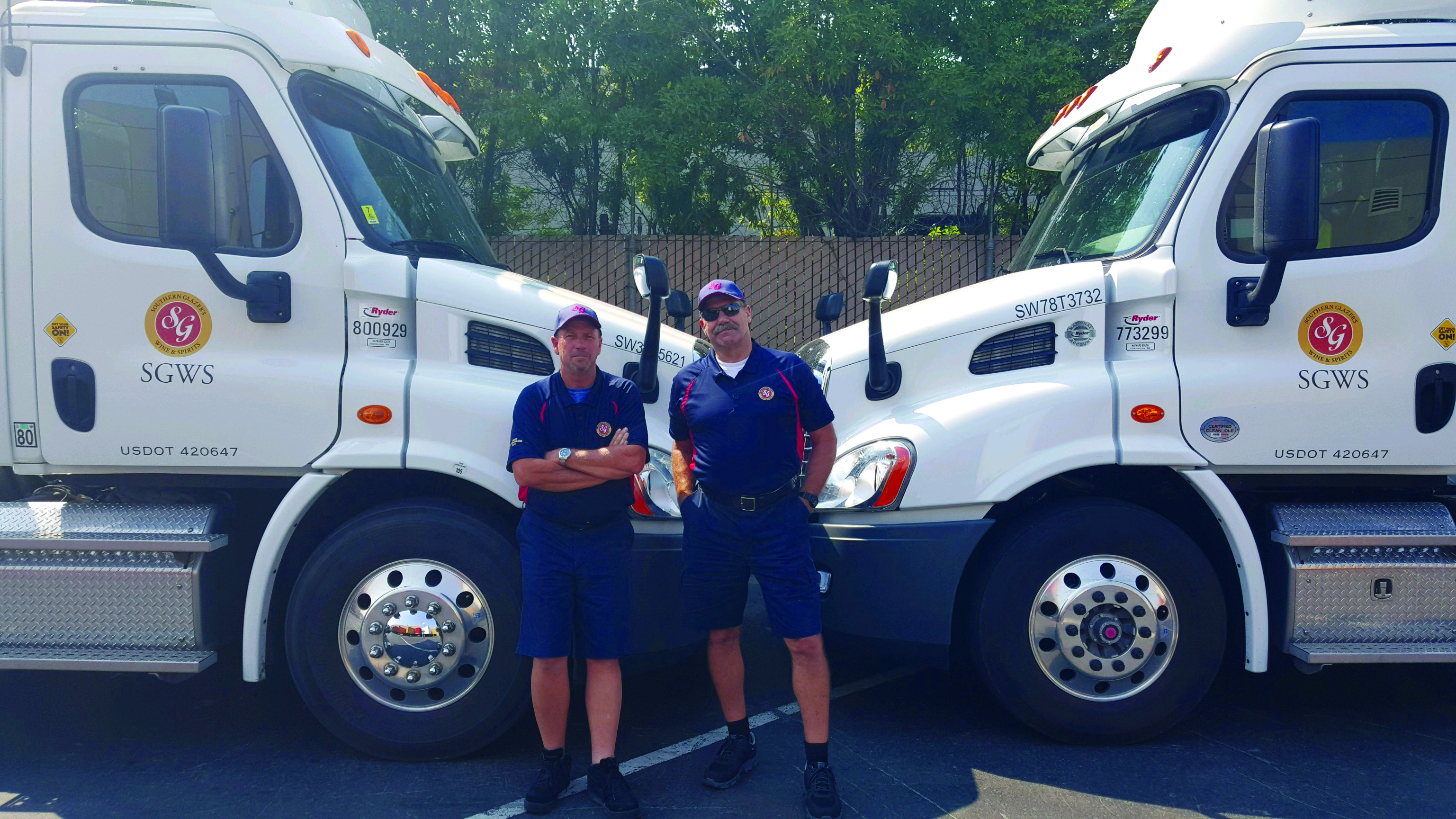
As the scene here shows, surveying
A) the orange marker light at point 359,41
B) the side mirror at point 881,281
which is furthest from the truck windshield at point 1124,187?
the orange marker light at point 359,41

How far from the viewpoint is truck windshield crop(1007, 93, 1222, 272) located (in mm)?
4070

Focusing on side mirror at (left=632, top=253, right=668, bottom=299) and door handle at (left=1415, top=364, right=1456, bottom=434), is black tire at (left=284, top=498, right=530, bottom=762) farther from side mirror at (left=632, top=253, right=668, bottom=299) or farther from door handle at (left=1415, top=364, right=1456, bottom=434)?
door handle at (left=1415, top=364, right=1456, bottom=434)

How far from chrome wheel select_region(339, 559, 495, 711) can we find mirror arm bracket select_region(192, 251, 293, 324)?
41.8 inches

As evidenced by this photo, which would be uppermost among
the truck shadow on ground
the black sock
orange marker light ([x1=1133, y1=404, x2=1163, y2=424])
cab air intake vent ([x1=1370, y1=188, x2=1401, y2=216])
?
cab air intake vent ([x1=1370, y1=188, x2=1401, y2=216])

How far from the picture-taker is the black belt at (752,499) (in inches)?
144

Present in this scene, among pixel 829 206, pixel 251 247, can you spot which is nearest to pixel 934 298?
pixel 251 247

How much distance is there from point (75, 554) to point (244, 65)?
6.56 ft

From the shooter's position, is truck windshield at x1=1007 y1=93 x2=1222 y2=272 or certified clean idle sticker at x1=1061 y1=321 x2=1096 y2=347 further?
truck windshield at x1=1007 y1=93 x2=1222 y2=272

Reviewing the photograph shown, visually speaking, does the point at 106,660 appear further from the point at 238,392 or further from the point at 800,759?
the point at 800,759

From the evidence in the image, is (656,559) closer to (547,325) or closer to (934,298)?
(547,325)

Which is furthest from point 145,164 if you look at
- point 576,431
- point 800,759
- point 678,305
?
point 800,759

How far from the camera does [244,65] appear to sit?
3.86m

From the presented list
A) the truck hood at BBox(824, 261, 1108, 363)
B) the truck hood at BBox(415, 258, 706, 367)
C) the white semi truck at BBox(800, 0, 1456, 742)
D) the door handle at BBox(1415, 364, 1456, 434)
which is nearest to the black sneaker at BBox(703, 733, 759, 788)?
the white semi truck at BBox(800, 0, 1456, 742)

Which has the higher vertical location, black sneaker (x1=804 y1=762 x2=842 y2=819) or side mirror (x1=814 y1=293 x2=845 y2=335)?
side mirror (x1=814 y1=293 x2=845 y2=335)
